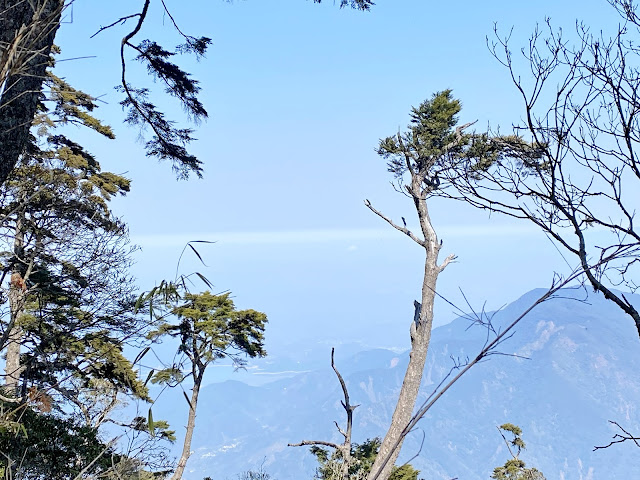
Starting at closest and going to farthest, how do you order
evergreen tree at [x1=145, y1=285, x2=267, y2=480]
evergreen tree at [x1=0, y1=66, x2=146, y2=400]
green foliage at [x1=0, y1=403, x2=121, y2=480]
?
green foliage at [x1=0, y1=403, x2=121, y2=480] < evergreen tree at [x1=0, y1=66, x2=146, y2=400] < evergreen tree at [x1=145, y1=285, x2=267, y2=480]

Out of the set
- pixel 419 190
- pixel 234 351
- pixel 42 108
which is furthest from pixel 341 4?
pixel 234 351

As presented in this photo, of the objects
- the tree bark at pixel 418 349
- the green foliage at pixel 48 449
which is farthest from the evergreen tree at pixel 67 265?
the tree bark at pixel 418 349

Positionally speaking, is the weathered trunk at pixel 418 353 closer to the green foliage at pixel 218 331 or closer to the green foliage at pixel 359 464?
the green foliage at pixel 359 464

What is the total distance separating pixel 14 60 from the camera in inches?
45.2

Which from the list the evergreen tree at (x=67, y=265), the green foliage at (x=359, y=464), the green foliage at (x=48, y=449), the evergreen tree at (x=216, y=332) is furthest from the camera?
the evergreen tree at (x=216, y=332)

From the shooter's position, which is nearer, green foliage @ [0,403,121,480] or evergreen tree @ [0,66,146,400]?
green foliage @ [0,403,121,480]

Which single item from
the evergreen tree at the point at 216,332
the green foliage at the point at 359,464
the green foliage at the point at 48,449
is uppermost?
the evergreen tree at the point at 216,332

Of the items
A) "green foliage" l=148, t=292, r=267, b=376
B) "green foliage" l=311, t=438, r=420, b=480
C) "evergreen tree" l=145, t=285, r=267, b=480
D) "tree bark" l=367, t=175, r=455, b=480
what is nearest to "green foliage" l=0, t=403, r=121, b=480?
"tree bark" l=367, t=175, r=455, b=480

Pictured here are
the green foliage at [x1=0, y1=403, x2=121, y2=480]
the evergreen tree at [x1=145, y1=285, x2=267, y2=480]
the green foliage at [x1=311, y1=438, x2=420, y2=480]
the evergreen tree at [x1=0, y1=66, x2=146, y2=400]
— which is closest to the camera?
the green foliage at [x1=0, y1=403, x2=121, y2=480]

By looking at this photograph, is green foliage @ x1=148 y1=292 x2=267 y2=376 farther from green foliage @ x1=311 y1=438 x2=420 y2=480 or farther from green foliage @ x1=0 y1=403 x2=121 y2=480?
green foliage @ x1=0 y1=403 x2=121 y2=480

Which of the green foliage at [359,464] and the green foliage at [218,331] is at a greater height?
the green foliage at [218,331]

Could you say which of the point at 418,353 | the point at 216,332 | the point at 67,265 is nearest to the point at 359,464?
the point at 216,332

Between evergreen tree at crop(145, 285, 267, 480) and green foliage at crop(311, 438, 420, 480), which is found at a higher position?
evergreen tree at crop(145, 285, 267, 480)

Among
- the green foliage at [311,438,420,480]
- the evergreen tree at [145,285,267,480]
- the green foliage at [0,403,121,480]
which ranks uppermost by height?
the evergreen tree at [145,285,267,480]
